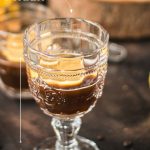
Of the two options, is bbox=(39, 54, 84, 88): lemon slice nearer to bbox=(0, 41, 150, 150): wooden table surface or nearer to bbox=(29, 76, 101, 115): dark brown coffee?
bbox=(29, 76, 101, 115): dark brown coffee

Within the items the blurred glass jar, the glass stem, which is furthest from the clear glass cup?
the blurred glass jar

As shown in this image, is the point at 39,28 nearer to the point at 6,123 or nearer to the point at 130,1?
the point at 6,123

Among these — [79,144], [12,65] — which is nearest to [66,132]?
[79,144]

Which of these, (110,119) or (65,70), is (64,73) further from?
(110,119)

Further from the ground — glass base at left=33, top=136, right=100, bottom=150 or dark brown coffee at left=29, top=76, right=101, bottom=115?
dark brown coffee at left=29, top=76, right=101, bottom=115

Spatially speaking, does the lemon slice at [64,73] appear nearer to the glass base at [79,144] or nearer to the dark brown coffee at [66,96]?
the dark brown coffee at [66,96]

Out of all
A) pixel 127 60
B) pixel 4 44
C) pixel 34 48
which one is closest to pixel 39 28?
pixel 34 48
